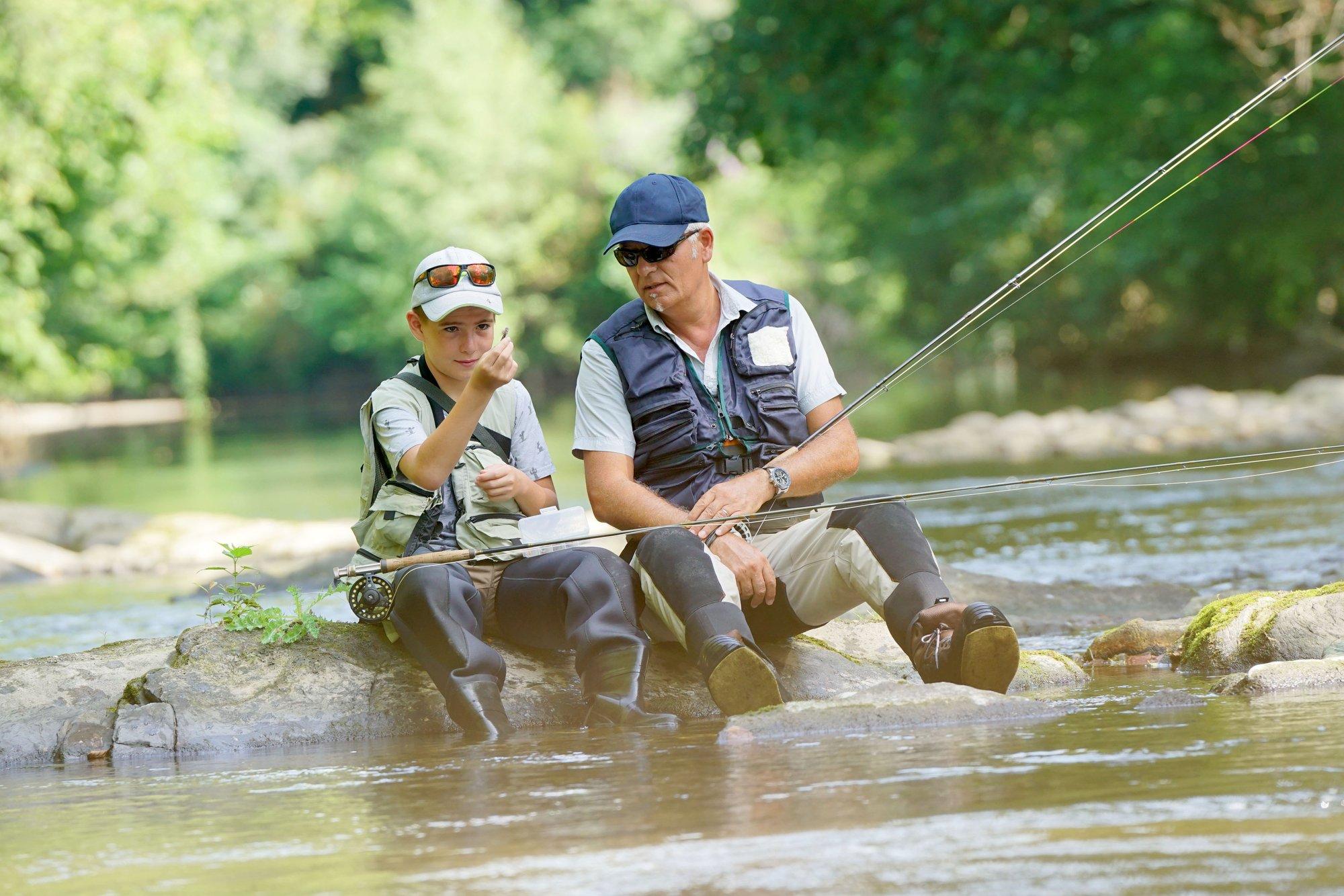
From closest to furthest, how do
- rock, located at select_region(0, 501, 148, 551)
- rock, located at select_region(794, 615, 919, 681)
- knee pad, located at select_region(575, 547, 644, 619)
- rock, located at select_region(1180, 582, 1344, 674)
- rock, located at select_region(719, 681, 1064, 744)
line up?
rock, located at select_region(719, 681, 1064, 744) → knee pad, located at select_region(575, 547, 644, 619) → rock, located at select_region(1180, 582, 1344, 674) → rock, located at select_region(794, 615, 919, 681) → rock, located at select_region(0, 501, 148, 551)

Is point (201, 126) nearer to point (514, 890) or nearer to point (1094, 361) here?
point (514, 890)

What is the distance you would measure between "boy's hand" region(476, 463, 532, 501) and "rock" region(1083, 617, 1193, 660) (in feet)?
6.43

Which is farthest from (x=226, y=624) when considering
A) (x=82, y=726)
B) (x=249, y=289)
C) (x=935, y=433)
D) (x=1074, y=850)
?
(x=249, y=289)

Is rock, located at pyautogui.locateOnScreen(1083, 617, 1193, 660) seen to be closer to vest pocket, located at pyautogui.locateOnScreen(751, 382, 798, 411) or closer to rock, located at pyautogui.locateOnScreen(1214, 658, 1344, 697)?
rock, located at pyautogui.locateOnScreen(1214, 658, 1344, 697)

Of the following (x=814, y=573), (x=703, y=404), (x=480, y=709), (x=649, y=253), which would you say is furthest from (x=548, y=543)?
(x=649, y=253)

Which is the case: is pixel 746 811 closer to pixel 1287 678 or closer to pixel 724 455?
pixel 724 455

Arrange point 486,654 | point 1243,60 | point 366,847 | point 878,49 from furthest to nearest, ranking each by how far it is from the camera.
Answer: point 1243,60 < point 878,49 < point 486,654 < point 366,847

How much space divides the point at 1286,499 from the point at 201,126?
44.6ft

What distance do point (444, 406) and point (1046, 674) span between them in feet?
5.88

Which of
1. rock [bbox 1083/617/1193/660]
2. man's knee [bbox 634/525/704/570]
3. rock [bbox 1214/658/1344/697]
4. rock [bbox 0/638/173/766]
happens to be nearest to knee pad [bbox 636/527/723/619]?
man's knee [bbox 634/525/704/570]

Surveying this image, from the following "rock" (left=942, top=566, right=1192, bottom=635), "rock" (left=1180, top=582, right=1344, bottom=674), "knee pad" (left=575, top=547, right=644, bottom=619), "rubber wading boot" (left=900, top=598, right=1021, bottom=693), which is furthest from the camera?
"rock" (left=942, top=566, right=1192, bottom=635)

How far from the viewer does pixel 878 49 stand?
1571 centimetres

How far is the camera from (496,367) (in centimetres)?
389

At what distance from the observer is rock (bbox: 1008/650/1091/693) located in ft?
15.0
